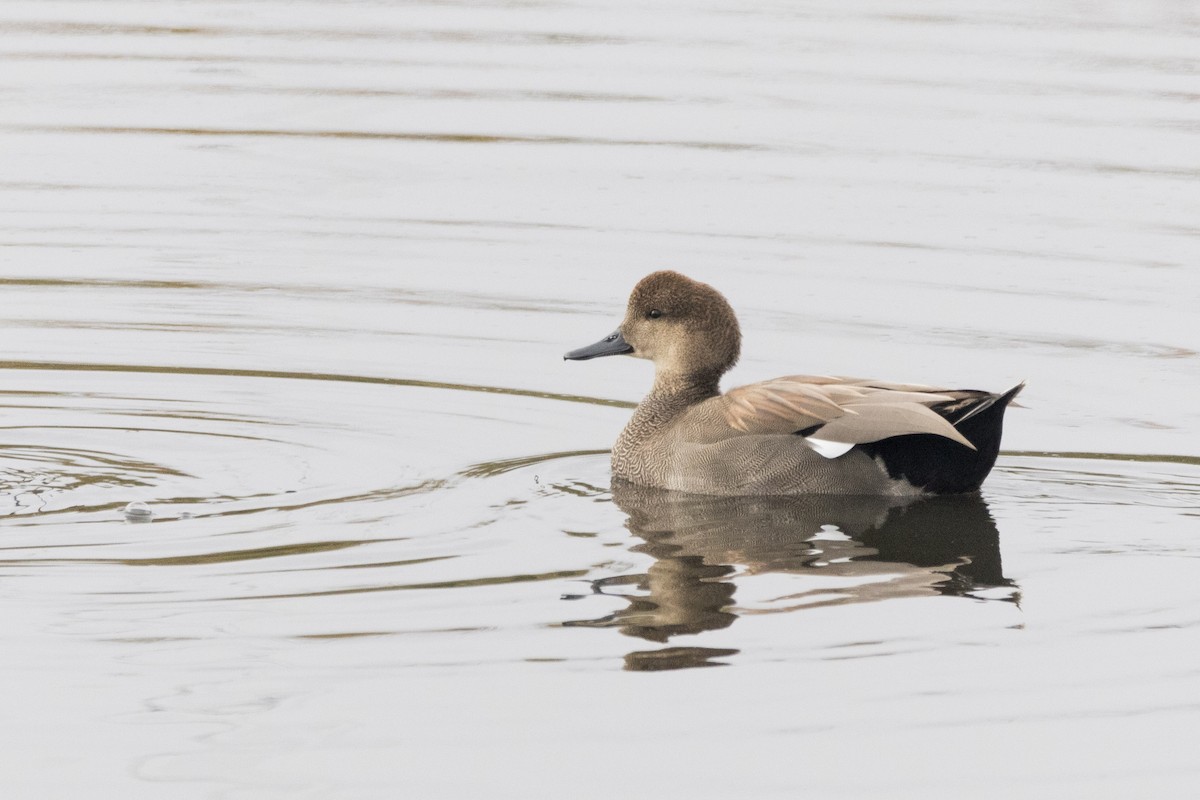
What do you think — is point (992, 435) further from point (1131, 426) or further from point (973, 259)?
point (973, 259)

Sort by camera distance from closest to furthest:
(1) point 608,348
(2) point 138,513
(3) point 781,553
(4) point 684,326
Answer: (3) point 781,553
(2) point 138,513
(4) point 684,326
(1) point 608,348

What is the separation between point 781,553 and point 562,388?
2.67 meters

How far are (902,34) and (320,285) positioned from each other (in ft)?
26.8

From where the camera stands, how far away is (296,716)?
19.7 feet

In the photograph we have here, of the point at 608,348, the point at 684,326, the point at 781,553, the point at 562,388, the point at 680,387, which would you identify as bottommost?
the point at 781,553

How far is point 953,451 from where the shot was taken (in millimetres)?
8477

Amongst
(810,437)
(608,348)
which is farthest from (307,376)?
(810,437)

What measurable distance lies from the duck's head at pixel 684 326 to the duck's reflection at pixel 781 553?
0.78 meters

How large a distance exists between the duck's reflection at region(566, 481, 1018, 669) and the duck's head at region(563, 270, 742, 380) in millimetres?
779

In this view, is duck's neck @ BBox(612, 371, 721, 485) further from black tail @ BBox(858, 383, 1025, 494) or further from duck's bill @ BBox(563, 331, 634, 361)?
black tail @ BBox(858, 383, 1025, 494)

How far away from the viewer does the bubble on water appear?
786 cm

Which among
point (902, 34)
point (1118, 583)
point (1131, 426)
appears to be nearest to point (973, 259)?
point (1131, 426)

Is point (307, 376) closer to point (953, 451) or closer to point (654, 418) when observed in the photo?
point (654, 418)

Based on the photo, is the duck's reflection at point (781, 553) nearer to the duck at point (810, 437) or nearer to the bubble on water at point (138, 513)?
the duck at point (810, 437)
